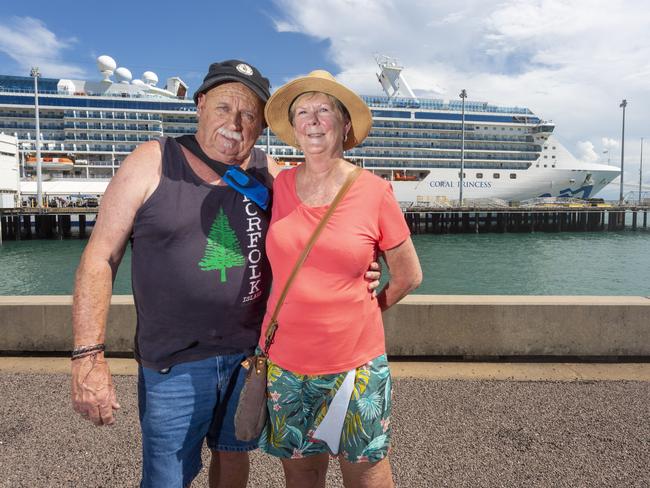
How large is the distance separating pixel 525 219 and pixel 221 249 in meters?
53.8

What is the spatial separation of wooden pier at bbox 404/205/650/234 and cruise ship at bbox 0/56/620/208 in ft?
21.5

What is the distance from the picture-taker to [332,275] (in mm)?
1686

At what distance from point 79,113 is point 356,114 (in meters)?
63.4

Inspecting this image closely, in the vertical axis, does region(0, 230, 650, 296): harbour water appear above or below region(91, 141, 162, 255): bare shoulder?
below

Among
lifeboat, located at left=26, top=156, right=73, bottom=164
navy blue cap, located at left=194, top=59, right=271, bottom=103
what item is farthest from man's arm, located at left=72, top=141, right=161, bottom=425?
lifeboat, located at left=26, top=156, right=73, bottom=164

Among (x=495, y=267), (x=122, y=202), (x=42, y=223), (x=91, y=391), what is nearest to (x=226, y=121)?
(x=122, y=202)

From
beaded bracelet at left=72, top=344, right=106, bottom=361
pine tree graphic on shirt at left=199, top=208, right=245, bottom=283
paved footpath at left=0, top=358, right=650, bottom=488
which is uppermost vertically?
pine tree graphic on shirt at left=199, top=208, right=245, bottom=283

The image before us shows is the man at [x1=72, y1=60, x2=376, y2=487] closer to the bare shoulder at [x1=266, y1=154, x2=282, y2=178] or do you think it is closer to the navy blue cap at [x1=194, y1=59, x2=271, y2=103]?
the navy blue cap at [x1=194, y1=59, x2=271, y2=103]

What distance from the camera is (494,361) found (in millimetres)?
4062

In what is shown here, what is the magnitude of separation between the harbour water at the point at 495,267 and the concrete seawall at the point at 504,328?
12.5 meters

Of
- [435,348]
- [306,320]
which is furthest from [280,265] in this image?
[435,348]

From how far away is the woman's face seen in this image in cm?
182

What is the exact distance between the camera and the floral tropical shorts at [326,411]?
5.64 ft

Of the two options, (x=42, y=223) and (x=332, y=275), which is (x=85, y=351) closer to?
(x=332, y=275)
